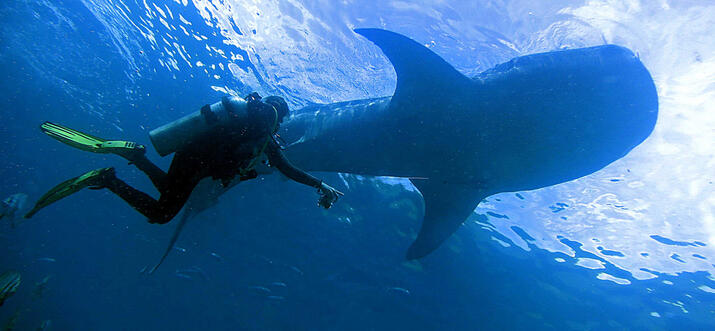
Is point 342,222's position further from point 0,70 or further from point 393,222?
point 0,70

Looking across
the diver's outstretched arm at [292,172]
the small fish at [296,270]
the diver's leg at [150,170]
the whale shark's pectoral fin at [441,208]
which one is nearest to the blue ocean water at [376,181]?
the small fish at [296,270]

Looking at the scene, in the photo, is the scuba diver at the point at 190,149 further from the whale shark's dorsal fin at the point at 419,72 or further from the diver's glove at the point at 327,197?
the whale shark's dorsal fin at the point at 419,72

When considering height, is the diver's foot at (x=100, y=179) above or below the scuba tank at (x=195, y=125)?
below

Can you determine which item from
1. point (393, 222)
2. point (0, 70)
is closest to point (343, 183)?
point (393, 222)

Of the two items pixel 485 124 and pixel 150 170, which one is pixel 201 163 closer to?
pixel 150 170

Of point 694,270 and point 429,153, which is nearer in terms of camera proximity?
point 429,153

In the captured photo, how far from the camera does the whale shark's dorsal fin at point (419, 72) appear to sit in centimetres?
513

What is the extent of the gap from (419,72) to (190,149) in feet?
11.5

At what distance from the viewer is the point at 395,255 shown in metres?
16.1

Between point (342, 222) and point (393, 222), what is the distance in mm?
2877

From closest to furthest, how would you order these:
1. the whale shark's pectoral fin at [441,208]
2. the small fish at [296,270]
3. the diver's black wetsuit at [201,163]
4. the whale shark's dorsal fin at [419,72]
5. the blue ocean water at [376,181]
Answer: the diver's black wetsuit at [201,163] < the whale shark's dorsal fin at [419,72] < the whale shark's pectoral fin at [441,208] < the blue ocean water at [376,181] < the small fish at [296,270]

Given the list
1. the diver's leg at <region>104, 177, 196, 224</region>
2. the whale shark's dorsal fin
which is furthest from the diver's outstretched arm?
the whale shark's dorsal fin

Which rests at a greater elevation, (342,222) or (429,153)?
(429,153)

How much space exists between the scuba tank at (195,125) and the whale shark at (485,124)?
7.23ft
